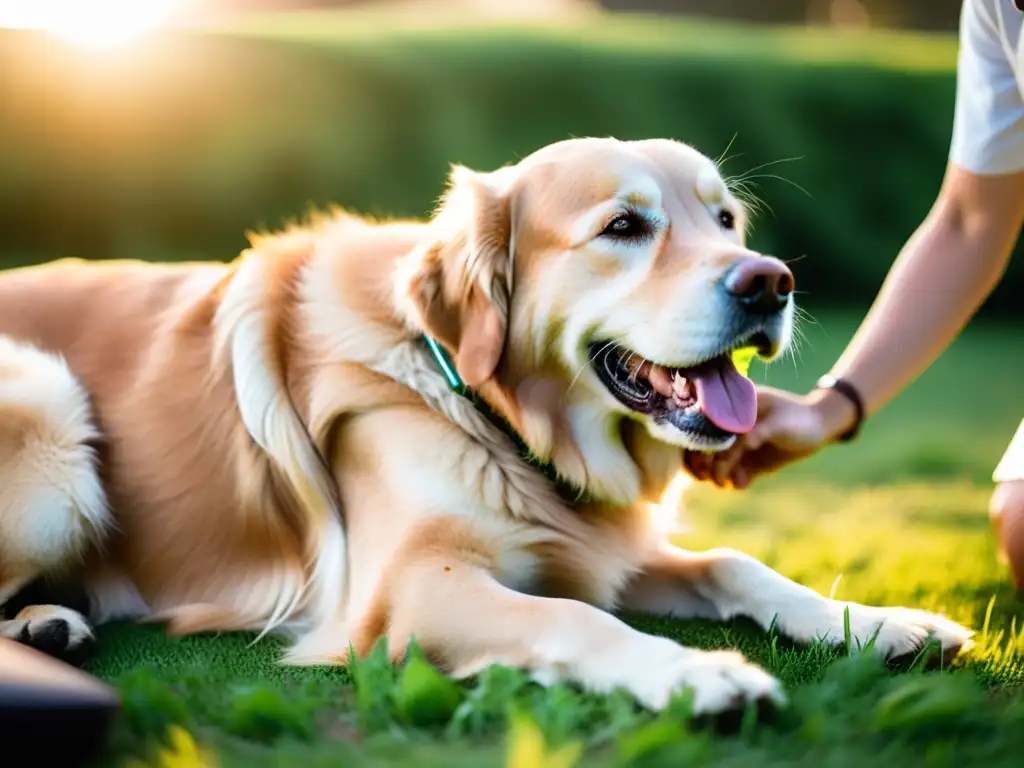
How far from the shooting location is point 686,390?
2.38 m

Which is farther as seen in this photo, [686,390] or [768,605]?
[768,605]

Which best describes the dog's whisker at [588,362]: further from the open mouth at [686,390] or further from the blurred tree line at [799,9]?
the blurred tree line at [799,9]

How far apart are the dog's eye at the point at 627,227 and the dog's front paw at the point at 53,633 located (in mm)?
1412

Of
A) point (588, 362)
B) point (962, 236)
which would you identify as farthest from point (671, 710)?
point (962, 236)

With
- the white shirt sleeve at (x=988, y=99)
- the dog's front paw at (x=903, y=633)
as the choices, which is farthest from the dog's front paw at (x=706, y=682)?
the white shirt sleeve at (x=988, y=99)

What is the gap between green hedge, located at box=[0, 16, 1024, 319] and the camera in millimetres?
7949

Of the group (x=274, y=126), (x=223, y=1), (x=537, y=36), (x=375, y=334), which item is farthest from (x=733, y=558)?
(x=223, y=1)

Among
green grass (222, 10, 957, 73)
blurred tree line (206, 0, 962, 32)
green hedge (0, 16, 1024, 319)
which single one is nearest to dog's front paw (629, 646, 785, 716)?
green hedge (0, 16, 1024, 319)

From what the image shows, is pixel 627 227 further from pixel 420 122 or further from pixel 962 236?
pixel 420 122

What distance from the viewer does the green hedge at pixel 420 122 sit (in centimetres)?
795

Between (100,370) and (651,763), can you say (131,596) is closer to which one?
(100,370)

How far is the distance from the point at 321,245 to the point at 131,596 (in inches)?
37.9

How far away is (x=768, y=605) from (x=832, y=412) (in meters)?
0.50

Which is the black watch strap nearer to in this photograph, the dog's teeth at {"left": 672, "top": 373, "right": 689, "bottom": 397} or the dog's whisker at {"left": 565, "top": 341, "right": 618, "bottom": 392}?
the dog's teeth at {"left": 672, "top": 373, "right": 689, "bottom": 397}
